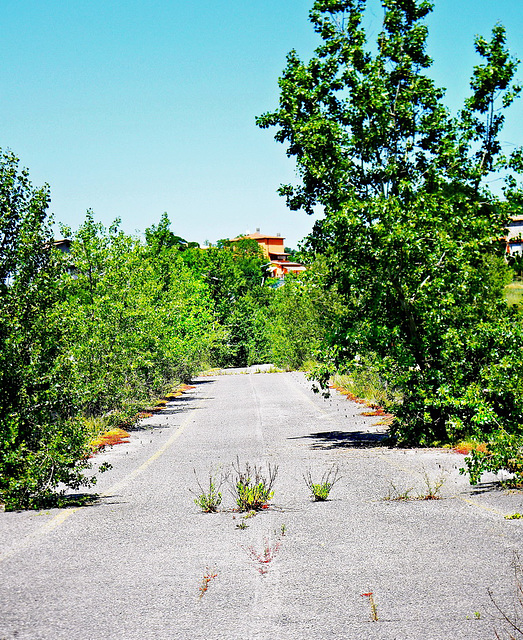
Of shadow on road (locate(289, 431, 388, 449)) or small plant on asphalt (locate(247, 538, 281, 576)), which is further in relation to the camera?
shadow on road (locate(289, 431, 388, 449))

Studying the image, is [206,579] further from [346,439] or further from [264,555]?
[346,439]

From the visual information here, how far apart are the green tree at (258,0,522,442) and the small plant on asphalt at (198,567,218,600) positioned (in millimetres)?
9047

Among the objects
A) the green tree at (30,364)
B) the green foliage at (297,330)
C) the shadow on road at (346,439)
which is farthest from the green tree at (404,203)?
the green foliage at (297,330)

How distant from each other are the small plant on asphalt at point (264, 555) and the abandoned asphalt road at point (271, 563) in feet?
0.10

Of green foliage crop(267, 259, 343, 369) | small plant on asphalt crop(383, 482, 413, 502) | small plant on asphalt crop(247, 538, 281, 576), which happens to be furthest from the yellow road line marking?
green foliage crop(267, 259, 343, 369)

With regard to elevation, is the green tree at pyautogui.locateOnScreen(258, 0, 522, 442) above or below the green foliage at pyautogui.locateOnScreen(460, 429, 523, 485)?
above

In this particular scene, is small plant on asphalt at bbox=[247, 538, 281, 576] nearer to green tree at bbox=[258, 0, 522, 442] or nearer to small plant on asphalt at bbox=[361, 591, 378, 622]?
small plant on asphalt at bbox=[361, 591, 378, 622]

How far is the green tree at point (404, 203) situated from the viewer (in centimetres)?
1579

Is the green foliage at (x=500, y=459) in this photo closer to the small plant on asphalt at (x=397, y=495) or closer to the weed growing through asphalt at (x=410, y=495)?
the weed growing through asphalt at (x=410, y=495)

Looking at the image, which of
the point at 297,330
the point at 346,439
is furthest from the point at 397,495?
the point at 297,330

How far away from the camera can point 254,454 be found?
51.4 feet

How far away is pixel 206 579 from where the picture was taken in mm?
6246

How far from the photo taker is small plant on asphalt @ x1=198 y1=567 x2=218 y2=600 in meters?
5.90

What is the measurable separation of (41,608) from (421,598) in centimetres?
291
